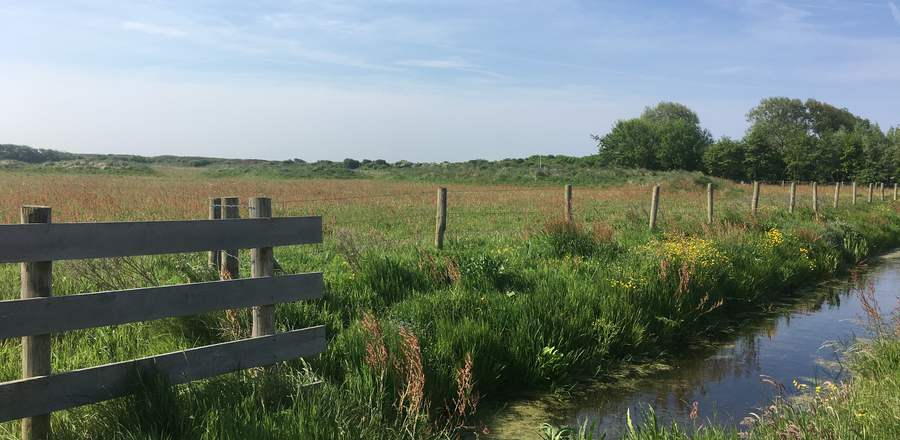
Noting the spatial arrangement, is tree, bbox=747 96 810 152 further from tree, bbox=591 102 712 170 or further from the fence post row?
the fence post row

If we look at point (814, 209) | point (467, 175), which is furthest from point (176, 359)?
point (467, 175)

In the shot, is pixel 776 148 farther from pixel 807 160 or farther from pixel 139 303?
pixel 139 303

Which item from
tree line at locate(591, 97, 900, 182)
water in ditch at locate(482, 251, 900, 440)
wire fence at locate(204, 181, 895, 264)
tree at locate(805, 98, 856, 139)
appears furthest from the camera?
tree at locate(805, 98, 856, 139)

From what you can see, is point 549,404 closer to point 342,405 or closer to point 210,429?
point 342,405

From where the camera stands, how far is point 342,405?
153 inches

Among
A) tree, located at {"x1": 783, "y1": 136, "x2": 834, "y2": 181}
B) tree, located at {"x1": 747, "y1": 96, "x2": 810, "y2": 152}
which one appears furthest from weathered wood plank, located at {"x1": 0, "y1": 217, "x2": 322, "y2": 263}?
tree, located at {"x1": 747, "y1": 96, "x2": 810, "y2": 152}

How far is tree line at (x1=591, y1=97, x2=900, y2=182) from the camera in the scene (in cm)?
6569

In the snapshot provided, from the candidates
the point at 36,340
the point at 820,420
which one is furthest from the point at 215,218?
the point at 820,420

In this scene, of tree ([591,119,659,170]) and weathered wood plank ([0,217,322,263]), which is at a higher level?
tree ([591,119,659,170])

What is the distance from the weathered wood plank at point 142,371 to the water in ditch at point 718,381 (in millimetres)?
1768

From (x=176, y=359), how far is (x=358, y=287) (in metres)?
3.57

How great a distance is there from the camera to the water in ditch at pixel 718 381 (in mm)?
4809

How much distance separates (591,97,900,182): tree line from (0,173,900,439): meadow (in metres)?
64.3

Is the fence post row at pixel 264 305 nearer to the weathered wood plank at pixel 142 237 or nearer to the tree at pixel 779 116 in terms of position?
the weathered wood plank at pixel 142 237
